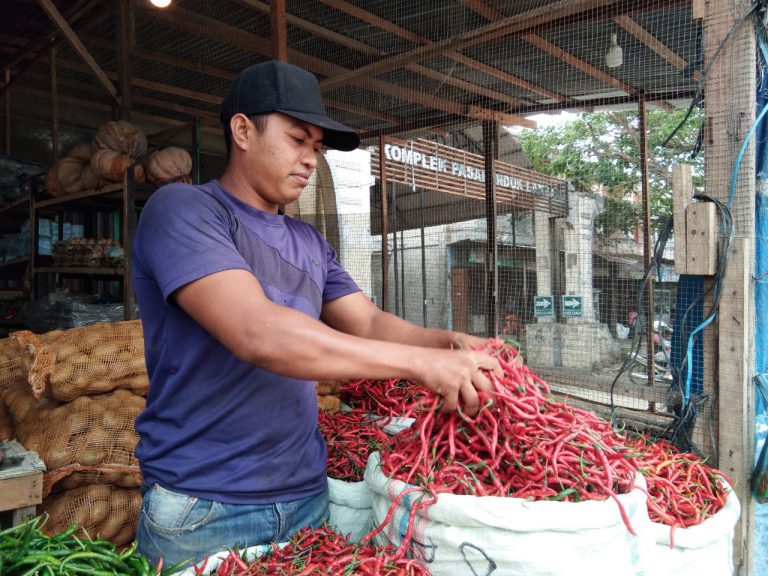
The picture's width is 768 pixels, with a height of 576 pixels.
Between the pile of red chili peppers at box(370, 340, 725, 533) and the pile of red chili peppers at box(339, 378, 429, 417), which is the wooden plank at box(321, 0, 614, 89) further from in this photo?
the pile of red chili peppers at box(370, 340, 725, 533)

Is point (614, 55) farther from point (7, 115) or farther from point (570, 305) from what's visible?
point (7, 115)

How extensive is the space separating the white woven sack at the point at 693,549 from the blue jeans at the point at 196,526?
115cm

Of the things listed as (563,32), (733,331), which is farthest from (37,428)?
(563,32)

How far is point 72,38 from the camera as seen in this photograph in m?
5.39

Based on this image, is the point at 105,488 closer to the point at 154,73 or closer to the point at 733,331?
the point at 733,331

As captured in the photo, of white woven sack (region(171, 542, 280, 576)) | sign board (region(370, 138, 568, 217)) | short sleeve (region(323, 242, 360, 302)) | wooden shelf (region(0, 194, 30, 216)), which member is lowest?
white woven sack (region(171, 542, 280, 576))

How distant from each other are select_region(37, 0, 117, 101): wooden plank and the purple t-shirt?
15.5ft

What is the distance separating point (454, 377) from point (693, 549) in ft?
3.24

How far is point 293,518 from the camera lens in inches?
69.7

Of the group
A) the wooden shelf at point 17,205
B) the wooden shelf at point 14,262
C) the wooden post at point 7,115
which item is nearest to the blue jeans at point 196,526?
the wooden shelf at point 14,262

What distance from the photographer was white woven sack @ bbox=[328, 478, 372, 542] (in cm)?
201

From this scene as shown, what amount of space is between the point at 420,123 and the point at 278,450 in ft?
15.8

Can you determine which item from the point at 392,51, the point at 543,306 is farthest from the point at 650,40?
the point at 543,306

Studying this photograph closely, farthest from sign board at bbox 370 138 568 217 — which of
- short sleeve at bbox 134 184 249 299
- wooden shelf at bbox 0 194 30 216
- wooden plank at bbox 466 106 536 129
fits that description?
short sleeve at bbox 134 184 249 299
